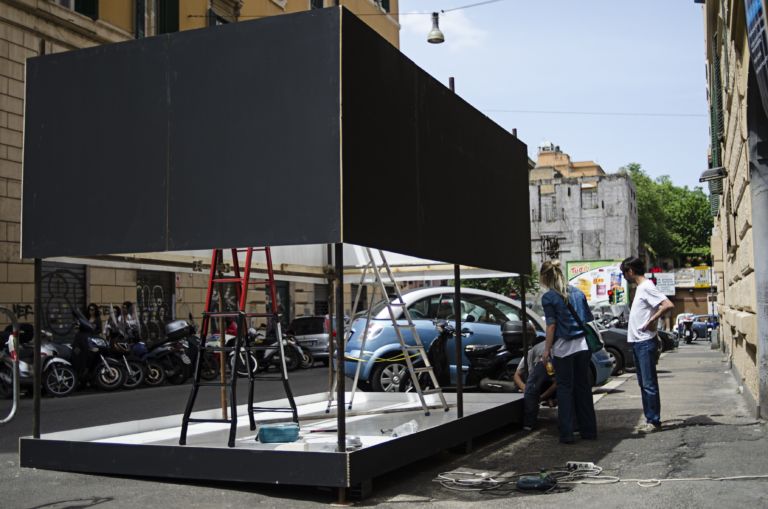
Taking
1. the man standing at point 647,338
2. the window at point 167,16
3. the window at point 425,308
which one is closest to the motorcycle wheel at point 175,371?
the window at point 425,308

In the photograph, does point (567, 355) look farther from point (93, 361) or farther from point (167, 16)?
point (167, 16)

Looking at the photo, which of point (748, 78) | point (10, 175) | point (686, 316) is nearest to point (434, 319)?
point (748, 78)

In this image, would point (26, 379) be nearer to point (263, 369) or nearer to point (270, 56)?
point (263, 369)

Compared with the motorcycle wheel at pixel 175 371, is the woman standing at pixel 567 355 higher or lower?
higher

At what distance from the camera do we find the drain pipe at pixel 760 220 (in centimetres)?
941

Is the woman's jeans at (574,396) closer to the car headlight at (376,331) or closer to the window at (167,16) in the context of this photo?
the car headlight at (376,331)

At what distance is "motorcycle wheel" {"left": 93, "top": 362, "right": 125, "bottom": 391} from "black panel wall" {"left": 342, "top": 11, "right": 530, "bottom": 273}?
1020 cm

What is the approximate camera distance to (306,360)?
25344 mm

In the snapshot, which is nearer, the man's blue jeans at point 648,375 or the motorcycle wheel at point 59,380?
the man's blue jeans at point 648,375

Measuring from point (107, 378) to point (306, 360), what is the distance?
28.1 ft

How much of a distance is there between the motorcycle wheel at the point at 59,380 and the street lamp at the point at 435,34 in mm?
14111

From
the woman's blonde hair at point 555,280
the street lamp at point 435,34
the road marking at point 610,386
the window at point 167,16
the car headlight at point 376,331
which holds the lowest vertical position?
the road marking at point 610,386

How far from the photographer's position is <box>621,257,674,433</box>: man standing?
935 cm

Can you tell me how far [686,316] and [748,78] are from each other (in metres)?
46.4
